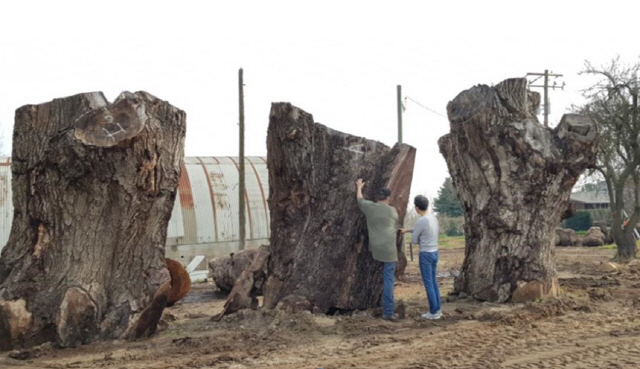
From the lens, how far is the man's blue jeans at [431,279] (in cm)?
824

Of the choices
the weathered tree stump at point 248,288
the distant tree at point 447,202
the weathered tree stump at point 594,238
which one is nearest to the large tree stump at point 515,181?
the weathered tree stump at point 248,288

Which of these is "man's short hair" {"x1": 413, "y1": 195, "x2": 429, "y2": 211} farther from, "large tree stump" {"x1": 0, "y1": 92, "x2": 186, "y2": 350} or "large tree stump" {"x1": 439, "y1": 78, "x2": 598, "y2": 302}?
"large tree stump" {"x1": 0, "y1": 92, "x2": 186, "y2": 350}

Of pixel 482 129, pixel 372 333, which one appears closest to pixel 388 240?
pixel 372 333

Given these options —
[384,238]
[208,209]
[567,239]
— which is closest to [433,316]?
[384,238]

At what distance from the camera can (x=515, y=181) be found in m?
9.53

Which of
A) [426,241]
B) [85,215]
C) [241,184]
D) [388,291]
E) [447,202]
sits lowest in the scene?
[388,291]

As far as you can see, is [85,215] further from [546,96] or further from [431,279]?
[546,96]

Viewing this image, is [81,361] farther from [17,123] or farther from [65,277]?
[17,123]

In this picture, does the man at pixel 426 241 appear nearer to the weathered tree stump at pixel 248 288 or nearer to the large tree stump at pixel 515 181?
the large tree stump at pixel 515 181

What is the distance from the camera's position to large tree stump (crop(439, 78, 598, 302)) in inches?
370

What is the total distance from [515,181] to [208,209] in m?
11.2

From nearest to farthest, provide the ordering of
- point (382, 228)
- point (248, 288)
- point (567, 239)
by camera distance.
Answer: point (382, 228)
point (248, 288)
point (567, 239)

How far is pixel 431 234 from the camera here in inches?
333

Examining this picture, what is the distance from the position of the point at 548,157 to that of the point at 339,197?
3.19m
